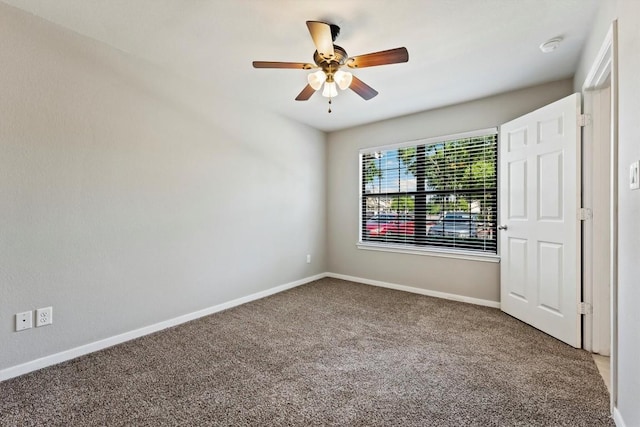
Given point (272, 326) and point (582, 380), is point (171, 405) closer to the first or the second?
point (272, 326)

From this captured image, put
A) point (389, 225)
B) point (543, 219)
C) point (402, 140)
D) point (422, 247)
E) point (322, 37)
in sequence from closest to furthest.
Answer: point (322, 37), point (543, 219), point (422, 247), point (402, 140), point (389, 225)

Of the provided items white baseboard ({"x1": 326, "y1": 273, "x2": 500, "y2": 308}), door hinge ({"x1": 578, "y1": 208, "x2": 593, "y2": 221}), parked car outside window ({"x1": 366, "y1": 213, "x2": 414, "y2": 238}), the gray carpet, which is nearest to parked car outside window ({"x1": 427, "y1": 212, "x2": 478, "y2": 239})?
parked car outside window ({"x1": 366, "y1": 213, "x2": 414, "y2": 238})

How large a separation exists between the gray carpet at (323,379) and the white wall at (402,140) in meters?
A: 0.69

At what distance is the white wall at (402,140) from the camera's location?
3.21 meters

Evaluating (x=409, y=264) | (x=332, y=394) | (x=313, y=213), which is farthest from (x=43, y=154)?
(x=409, y=264)

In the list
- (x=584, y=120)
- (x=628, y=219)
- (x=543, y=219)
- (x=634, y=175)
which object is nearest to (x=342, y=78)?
(x=634, y=175)

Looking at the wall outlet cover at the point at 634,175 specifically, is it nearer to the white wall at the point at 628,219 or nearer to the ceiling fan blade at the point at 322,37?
the white wall at the point at 628,219

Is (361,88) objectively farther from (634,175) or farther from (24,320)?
(24,320)

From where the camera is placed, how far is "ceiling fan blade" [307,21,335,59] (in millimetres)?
1683

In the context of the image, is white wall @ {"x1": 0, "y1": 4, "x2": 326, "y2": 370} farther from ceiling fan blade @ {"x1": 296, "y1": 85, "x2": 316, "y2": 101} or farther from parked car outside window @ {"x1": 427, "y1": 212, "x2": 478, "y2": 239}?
parked car outside window @ {"x1": 427, "y1": 212, "x2": 478, "y2": 239}

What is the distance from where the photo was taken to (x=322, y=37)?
178 cm

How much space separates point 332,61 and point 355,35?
322 millimetres

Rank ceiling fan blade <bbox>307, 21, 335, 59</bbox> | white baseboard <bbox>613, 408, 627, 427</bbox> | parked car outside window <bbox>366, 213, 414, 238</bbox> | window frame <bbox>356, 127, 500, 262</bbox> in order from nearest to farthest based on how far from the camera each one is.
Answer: white baseboard <bbox>613, 408, 627, 427</bbox> < ceiling fan blade <bbox>307, 21, 335, 59</bbox> < window frame <bbox>356, 127, 500, 262</bbox> < parked car outside window <bbox>366, 213, 414, 238</bbox>

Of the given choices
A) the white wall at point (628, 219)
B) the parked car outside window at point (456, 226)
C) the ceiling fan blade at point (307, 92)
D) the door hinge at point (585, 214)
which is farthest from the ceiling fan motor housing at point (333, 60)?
the parked car outside window at point (456, 226)
